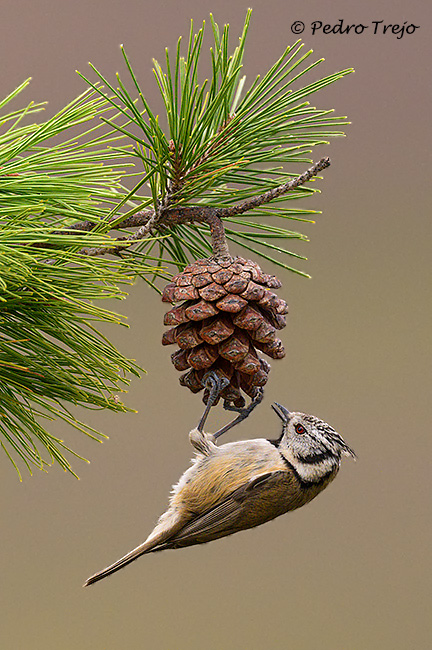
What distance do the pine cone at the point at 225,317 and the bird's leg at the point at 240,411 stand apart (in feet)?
0.18

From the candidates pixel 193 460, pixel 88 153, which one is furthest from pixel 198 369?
pixel 88 153

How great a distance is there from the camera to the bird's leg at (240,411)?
2.85 ft

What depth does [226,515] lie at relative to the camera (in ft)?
2.90

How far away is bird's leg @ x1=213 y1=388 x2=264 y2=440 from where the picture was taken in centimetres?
87

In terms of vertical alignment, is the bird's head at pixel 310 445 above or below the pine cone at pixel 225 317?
below

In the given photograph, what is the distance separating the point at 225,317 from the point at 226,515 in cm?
25

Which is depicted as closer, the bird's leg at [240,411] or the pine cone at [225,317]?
the pine cone at [225,317]

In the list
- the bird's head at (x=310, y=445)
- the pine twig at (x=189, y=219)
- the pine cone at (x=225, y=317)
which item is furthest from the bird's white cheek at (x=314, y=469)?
the pine twig at (x=189, y=219)

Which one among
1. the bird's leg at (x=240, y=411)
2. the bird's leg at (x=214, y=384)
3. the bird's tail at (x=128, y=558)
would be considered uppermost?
the bird's leg at (x=214, y=384)

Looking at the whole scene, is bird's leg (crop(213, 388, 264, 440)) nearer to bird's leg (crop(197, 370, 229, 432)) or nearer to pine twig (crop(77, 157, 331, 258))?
bird's leg (crop(197, 370, 229, 432))

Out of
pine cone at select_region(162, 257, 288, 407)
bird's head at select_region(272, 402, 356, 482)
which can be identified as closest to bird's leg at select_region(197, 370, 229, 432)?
pine cone at select_region(162, 257, 288, 407)

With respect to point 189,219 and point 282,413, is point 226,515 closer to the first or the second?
point 282,413

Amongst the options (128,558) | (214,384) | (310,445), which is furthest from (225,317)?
(128,558)

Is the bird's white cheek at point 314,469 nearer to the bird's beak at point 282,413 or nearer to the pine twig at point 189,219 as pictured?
the bird's beak at point 282,413
